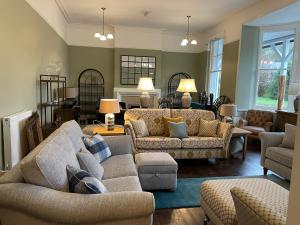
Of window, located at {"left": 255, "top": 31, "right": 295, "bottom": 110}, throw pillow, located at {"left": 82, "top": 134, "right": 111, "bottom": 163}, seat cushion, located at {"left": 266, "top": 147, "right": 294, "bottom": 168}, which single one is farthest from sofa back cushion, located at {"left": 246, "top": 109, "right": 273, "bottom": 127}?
throw pillow, located at {"left": 82, "top": 134, "right": 111, "bottom": 163}

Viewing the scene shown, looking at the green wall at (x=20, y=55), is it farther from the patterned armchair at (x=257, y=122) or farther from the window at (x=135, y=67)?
the patterned armchair at (x=257, y=122)

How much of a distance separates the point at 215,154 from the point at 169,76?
5.03m

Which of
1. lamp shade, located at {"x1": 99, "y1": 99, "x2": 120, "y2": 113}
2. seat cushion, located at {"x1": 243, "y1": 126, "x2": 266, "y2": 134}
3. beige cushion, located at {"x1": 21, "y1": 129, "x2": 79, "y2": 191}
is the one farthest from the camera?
seat cushion, located at {"x1": 243, "y1": 126, "x2": 266, "y2": 134}

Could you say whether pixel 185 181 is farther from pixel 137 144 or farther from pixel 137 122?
pixel 137 122

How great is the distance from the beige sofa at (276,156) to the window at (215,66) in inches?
150

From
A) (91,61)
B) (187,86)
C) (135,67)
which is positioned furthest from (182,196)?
(91,61)

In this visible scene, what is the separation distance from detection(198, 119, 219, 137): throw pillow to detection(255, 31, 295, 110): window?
221cm

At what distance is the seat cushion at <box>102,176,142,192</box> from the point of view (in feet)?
6.48

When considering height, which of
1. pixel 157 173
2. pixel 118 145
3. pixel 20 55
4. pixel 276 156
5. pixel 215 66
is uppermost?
pixel 215 66

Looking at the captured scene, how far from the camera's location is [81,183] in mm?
1553

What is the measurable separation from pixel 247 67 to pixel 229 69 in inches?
21.6

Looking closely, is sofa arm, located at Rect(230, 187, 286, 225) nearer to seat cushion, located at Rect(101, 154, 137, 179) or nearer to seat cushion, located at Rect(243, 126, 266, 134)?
seat cushion, located at Rect(101, 154, 137, 179)

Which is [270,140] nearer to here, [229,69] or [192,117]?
[192,117]

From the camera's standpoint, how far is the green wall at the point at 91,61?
25.6ft
